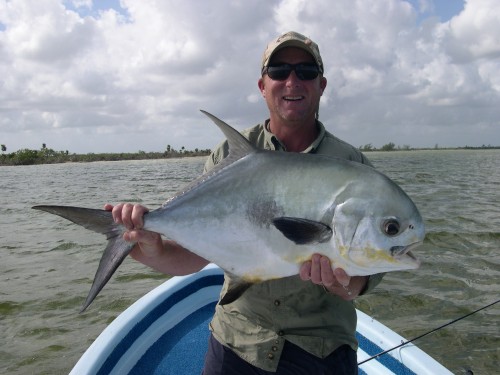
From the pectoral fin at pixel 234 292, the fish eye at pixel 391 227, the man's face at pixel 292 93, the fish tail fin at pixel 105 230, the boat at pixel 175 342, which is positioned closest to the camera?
the fish eye at pixel 391 227

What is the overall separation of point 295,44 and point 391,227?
3.89 feet

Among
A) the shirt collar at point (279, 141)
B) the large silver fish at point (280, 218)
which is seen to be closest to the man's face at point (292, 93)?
the shirt collar at point (279, 141)

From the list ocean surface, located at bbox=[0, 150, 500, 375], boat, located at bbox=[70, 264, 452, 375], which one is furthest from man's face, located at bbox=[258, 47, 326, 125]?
ocean surface, located at bbox=[0, 150, 500, 375]

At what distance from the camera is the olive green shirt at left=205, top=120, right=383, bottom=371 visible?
7.39 ft

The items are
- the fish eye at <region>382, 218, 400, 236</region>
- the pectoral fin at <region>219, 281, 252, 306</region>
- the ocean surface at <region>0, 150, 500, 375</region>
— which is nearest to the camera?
the fish eye at <region>382, 218, 400, 236</region>

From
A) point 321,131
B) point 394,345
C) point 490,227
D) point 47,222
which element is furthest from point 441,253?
point 47,222

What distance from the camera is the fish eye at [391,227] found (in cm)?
189

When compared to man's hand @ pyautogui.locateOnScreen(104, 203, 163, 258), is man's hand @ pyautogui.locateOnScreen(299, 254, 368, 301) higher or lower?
lower

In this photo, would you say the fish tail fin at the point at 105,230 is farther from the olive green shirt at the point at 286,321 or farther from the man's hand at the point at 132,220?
the olive green shirt at the point at 286,321

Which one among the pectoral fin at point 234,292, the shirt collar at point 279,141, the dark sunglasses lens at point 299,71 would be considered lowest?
the pectoral fin at point 234,292

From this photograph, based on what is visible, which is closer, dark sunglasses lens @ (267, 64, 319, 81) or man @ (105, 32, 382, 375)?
man @ (105, 32, 382, 375)

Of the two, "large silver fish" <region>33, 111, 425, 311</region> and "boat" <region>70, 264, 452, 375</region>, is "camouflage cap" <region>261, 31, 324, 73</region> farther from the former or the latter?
"boat" <region>70, 264, 452, 375</region>

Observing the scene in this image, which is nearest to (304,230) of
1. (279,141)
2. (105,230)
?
(279,141)

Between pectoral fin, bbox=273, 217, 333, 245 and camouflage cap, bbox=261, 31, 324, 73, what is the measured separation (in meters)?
1.04
